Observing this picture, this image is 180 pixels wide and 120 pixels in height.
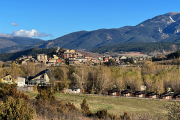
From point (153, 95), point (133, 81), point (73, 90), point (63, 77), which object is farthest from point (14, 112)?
point (63, 77)

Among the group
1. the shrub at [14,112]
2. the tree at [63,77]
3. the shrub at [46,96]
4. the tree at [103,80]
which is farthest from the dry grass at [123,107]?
the shrub at [14,112]

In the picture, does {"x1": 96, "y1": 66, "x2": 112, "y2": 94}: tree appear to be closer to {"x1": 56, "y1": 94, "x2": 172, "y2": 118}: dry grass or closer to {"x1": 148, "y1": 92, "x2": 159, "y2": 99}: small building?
{"x1": 148, "y1": 92, "x2": 159, "y2": 99}: small building

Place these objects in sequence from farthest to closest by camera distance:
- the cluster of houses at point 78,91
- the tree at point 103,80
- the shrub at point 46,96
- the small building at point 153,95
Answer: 1. the tree at point 103,80
2. the small building at point 153,95
3. the cluster of houses at point 78,91
4. the shrub at point 46,96

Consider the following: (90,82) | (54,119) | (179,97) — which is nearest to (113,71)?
(90,82)

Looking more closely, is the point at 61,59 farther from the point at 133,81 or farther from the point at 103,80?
the point at 103,80

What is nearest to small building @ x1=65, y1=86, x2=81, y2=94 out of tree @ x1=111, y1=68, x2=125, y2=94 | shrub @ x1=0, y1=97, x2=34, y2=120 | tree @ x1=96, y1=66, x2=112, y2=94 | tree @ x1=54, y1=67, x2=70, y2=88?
tree @ x1=54, y1=67, x2=70, y2=88

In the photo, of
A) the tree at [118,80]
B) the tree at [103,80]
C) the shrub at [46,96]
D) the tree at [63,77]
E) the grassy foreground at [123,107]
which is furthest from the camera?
the tree at [118,80]

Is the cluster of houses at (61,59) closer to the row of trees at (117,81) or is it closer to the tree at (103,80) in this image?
the row of trees at (117,81)

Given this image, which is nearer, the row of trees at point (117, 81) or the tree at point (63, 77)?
the tree at point (63, 77)

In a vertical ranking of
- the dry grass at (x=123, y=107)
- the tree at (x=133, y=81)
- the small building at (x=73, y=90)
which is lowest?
the dry grass at (x=123, y=107)

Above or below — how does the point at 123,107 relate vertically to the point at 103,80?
below

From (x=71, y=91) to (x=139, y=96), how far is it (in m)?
16.1

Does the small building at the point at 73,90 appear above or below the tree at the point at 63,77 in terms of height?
below

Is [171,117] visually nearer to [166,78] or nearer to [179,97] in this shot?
[179,97]
